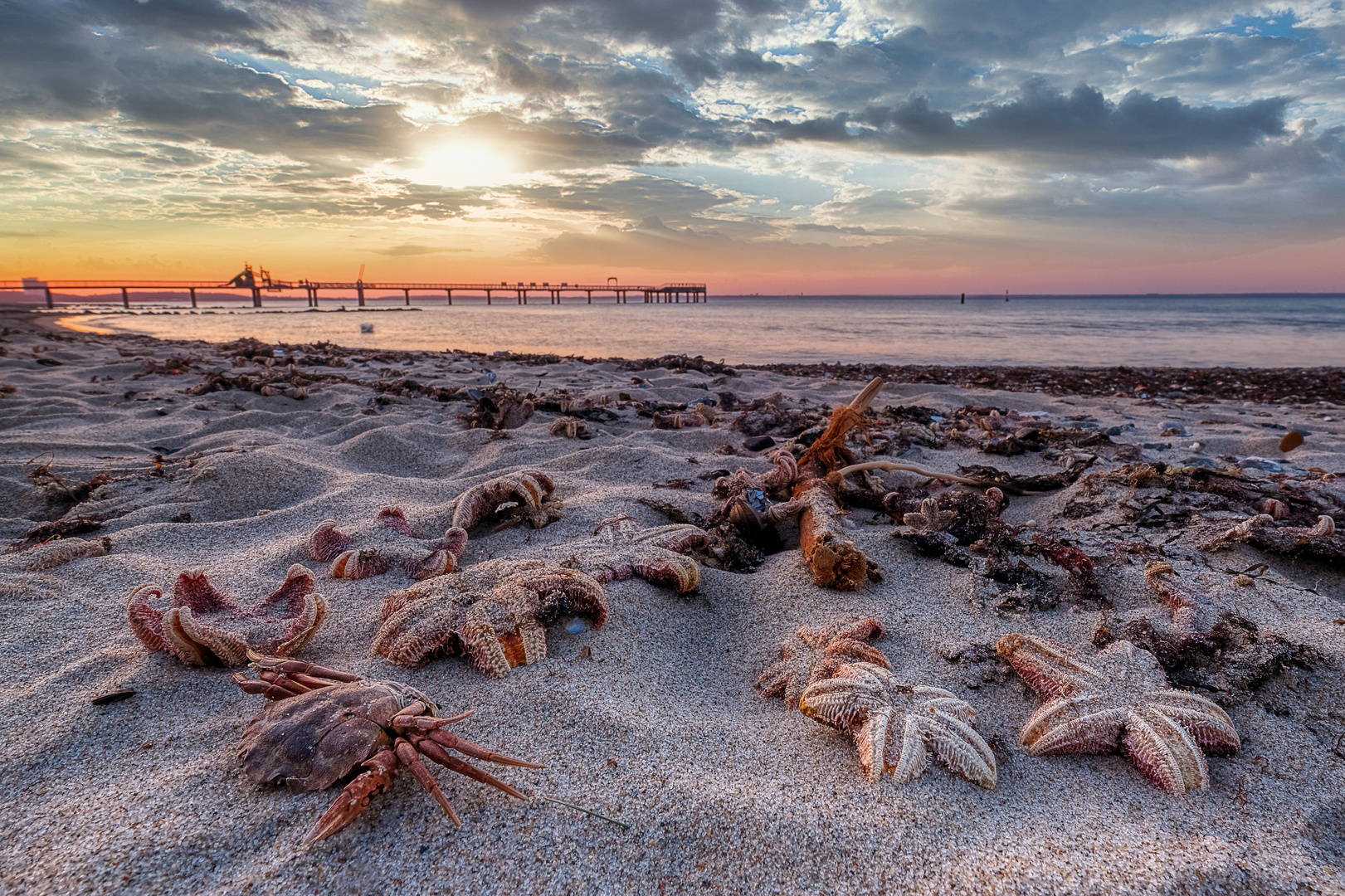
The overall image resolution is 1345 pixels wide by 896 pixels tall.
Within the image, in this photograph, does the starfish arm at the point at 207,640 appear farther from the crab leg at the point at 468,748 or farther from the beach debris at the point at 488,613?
the crab leg at the point at 468,748

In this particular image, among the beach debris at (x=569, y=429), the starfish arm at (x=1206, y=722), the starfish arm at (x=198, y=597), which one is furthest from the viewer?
the beach debris at (x=569, y=429)

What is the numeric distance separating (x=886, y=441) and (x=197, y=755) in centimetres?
568

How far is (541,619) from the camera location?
2.72 metres

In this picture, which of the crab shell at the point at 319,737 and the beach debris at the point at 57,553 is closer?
the crab shell at the point at 319,737

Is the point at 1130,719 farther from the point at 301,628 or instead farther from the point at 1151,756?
the point at 301,628

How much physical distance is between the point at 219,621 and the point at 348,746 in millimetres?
1298

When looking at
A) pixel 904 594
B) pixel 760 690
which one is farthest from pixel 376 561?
pixel 904 594

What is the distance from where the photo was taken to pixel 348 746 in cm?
183

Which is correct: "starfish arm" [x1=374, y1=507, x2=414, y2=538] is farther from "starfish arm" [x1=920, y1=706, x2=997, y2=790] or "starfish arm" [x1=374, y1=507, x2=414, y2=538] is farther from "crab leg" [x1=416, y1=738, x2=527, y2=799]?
"starfish arm" [x1=920, y1=706, x2=997, y2=790]

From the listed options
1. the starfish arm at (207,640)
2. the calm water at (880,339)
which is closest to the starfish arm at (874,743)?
the starfish arm at (207,640)

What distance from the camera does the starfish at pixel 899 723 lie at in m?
2.02

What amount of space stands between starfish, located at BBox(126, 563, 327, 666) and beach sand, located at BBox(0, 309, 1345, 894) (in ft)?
0.31

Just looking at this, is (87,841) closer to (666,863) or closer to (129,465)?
(666,863)

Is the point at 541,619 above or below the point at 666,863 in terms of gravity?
above
